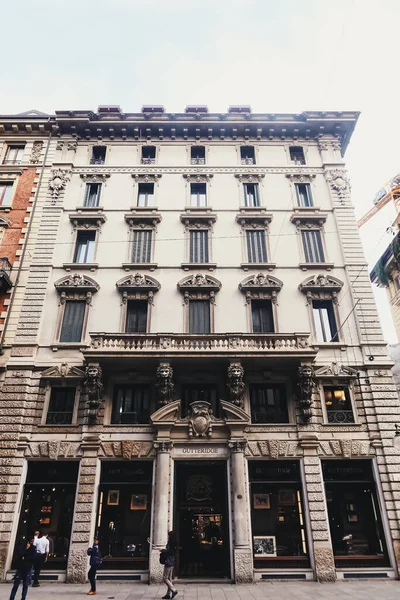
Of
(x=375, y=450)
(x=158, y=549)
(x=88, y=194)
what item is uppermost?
(x=88, y=194)

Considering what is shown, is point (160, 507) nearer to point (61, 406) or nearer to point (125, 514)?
point (125, 514)

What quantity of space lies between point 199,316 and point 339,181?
12.3m

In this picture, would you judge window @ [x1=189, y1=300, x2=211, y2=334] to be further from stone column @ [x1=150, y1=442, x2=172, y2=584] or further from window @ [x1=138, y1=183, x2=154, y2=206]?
window @ [x1=138, y1=183, x2=154, y2=206]

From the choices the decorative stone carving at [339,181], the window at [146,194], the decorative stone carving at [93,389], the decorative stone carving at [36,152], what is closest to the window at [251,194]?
the decorative stone carving at [339,181]

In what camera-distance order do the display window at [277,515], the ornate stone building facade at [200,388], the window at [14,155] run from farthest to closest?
1. the window at [14,155]
2. the ornate stone building facade at [200,388]
3. the display window at [277,515]

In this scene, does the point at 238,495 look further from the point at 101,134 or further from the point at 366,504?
the point at 101,134

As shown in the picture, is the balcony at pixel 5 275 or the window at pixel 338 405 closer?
the window at pixel 338 405

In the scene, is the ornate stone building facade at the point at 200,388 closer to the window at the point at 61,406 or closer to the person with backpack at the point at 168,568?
the window at the point at 61,406

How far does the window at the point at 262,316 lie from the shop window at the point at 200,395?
3642mm

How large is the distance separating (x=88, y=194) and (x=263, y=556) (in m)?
20.4

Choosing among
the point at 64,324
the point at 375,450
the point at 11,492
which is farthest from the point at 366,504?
the point at 64,324

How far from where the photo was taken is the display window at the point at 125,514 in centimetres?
1464

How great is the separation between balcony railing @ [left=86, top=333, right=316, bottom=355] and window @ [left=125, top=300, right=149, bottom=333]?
1.54 meters

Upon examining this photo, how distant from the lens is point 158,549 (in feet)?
46.0
